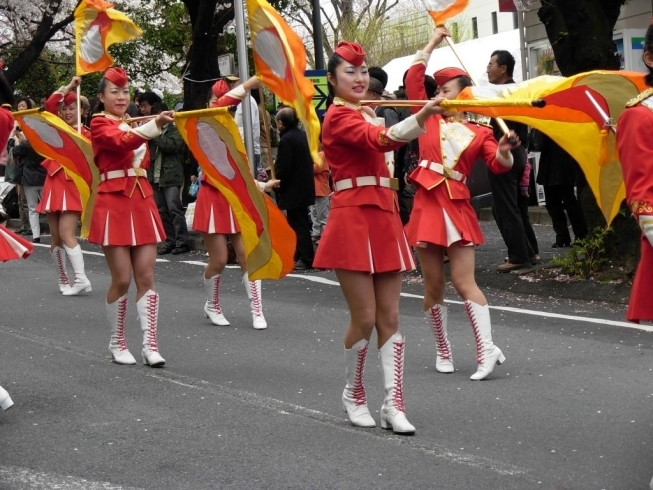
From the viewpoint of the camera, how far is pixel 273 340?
28.9 feet

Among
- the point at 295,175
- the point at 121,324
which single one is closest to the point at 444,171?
the point at 121,324

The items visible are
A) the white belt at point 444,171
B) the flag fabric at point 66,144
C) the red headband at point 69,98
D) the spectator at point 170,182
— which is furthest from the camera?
the spectator at point 170,182

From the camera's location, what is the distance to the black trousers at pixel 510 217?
38.0ft

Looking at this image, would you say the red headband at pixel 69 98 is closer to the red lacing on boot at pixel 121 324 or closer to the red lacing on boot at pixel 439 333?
the red lacing on boot at pixel 121 324

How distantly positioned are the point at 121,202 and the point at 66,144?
1.64 m

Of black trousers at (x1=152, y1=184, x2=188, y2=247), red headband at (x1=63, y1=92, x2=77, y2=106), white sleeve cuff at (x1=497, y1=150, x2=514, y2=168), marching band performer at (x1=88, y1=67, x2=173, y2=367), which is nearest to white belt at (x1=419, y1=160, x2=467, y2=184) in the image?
white sleeve cuff at (x1=497, y1=150, x2=514, y2=168)

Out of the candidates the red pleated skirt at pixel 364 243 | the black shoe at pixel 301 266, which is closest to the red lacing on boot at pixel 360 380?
the red pleated skirt at pixel 364 243

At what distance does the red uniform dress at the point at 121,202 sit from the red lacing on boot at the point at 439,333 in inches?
77.0

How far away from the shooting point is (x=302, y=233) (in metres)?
13.5

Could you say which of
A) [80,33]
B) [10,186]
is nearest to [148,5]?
[10,186]

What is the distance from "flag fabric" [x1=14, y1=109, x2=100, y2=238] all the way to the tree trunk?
4.67m

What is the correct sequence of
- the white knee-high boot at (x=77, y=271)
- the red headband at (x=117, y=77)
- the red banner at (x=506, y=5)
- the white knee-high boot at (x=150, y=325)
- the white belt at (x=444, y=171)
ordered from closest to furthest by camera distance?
the white belt at (x=444, y=171) → the red headband at (x=117, y=77) → the white knee-high boot at (x=150, y=325) → the white knee-high boot at (x=77, y=271) → the red banner at (x=506, y=5)

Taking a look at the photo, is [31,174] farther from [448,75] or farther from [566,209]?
[448,75]

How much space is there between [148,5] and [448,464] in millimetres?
26440
